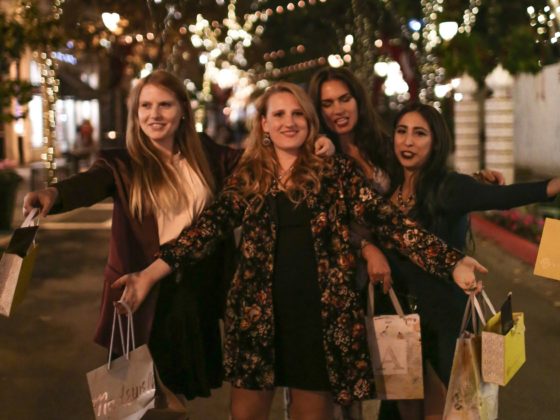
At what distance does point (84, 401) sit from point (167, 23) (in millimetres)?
16218

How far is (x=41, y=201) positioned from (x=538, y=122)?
86.5 ft

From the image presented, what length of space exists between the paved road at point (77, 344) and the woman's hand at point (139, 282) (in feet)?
7.06

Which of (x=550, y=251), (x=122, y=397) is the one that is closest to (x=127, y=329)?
(x=122, y=397)

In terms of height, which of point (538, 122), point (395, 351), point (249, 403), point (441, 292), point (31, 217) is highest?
point (538, 122)

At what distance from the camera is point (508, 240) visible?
13.2 m

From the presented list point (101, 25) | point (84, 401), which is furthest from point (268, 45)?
point (84, 401)

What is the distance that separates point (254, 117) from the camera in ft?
12.5

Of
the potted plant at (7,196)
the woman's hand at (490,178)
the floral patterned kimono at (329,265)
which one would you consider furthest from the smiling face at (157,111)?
the potted plant at (7,196)

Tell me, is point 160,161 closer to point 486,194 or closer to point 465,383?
point 486,194

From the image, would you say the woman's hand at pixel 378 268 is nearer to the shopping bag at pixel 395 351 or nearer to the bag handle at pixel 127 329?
the shopping bag at pixel 395 351

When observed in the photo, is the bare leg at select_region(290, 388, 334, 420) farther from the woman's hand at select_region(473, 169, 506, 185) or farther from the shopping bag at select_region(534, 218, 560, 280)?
the woman's hand at select_region(473, 169, 506, 185)

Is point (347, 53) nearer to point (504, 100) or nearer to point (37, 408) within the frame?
point (504, 100)

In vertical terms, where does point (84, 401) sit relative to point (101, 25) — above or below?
below

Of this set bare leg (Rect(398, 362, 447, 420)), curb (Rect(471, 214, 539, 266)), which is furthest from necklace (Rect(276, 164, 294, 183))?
curb (Rect(471, 214, 539, 266))
